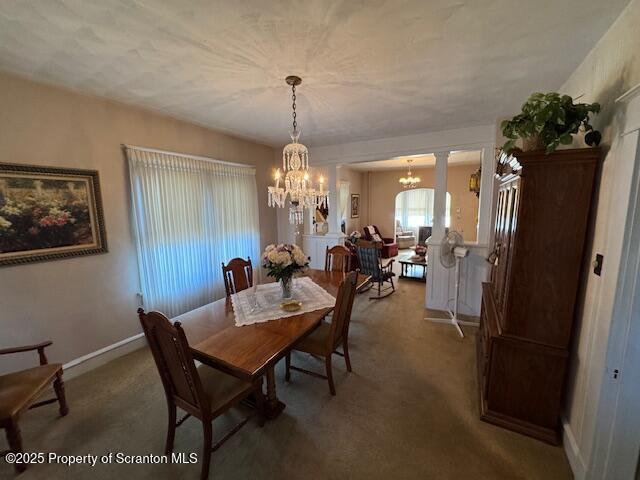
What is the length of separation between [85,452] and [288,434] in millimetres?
1324

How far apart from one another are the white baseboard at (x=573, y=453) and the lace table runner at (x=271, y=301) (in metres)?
1.71

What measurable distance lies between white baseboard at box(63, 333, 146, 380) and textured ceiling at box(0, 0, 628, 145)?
2463mm

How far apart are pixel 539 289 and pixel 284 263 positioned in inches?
71.0

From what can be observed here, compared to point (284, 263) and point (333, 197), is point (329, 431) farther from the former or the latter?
point (333, 197)

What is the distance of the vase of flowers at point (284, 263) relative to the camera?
217 centimetres

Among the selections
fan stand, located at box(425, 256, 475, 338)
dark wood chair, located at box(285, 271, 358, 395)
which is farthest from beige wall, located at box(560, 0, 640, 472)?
fan stand, located at box(425, 256, 475, 338)

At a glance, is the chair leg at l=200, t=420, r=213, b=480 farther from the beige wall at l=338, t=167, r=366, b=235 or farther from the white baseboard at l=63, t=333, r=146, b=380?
the beige wall at l=338, t=167, r=366, b=235

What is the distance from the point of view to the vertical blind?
2834mm

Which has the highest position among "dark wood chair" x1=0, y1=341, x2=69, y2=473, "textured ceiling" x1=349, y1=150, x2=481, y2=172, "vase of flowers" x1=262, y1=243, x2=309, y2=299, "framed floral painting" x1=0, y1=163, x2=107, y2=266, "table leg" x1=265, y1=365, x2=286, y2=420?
"textured ceiling" x1=349, y1=150, x2=481, y2=172

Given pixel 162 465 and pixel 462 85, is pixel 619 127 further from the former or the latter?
pixel 162 465

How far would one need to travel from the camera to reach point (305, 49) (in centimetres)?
170

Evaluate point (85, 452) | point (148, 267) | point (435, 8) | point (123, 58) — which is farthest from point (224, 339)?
point (435, 8)

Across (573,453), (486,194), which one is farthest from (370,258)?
(573,453)

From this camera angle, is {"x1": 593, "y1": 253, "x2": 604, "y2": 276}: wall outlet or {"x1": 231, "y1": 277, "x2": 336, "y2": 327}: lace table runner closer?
{"x1": 593, "y1": 253, "x2": 604, "y2": 276}: wall outlet
